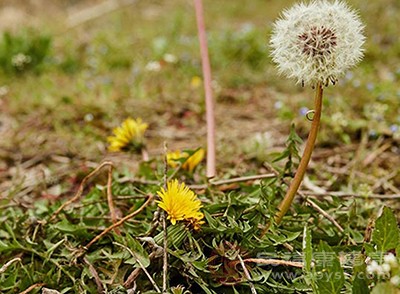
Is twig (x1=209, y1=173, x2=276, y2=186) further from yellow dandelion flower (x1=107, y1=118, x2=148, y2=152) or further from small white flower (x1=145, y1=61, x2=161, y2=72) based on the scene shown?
small white flower (x1=145, y1=61, x2=161, y2=72)

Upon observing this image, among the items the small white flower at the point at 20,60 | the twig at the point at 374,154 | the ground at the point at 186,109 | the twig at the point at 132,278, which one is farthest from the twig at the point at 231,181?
the small white flower at the point at 20,60

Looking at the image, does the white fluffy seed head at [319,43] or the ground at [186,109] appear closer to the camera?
the white fluffy seed head at [319,43]

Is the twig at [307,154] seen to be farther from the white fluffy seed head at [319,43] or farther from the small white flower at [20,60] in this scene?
the small white flower at [20,60]

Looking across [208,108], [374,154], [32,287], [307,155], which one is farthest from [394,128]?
[32,287]

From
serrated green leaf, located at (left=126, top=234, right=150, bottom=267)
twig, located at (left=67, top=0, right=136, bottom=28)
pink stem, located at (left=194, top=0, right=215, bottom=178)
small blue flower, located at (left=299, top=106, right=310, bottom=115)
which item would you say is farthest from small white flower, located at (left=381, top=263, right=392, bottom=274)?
twig, located at (left=67, top=0, right=136, bottom=28)

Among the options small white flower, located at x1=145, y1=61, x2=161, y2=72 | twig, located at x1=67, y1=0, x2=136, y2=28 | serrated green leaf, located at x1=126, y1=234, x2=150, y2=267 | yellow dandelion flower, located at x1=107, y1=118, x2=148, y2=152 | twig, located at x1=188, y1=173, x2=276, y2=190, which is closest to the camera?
serrated green leaf, located at x1=126, y1=234, x2=150, y2=267

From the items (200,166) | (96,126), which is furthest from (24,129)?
(200,166)
